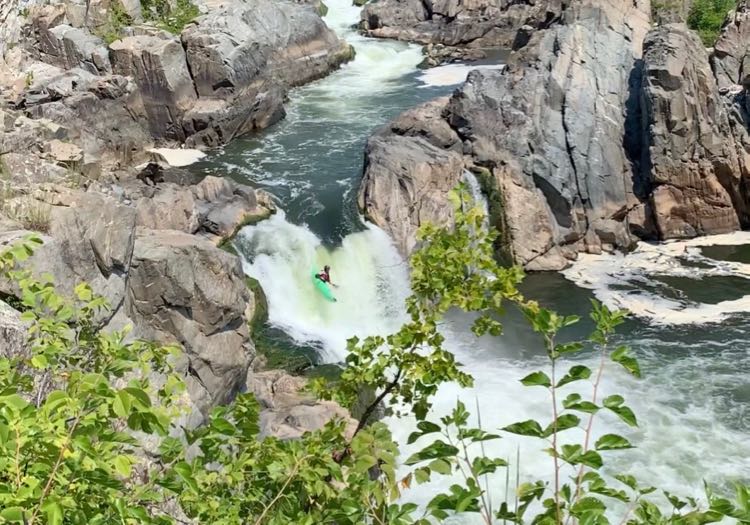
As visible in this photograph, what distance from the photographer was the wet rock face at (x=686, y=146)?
1997cm

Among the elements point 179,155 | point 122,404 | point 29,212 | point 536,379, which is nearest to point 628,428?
point 29,212

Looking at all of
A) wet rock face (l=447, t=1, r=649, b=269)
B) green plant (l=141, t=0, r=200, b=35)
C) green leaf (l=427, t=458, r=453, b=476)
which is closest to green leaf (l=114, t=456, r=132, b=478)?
green leaf (l=427, t=458, r=453, b=476)

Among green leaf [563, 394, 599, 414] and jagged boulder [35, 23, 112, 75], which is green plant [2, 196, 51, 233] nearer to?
green leaf [563, 394, 599, 414]

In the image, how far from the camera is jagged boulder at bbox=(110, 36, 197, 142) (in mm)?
26047

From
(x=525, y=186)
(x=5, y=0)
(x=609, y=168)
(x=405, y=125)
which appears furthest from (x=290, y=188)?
(x=5, y=0)

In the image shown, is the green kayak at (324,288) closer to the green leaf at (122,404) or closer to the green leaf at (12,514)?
the green leaf at (122,404)

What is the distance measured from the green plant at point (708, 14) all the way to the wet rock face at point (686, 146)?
10.5 metres

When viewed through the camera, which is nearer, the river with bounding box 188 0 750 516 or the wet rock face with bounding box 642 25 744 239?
the river with bounding box 188 0 750 516

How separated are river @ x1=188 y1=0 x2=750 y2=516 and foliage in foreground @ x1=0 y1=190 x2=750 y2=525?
738 centimetres

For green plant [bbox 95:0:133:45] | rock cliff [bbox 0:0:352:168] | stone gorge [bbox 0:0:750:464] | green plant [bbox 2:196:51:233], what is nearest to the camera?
green plant [bbox 2:196:51:233]

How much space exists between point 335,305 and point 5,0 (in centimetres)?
1999

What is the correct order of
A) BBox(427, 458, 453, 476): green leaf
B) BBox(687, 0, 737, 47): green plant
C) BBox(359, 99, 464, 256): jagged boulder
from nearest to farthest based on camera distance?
BBox(427, 458, 453, 476): green leaf → BBox(359, 99, 464, 256): jagged boulder → BBox(687, 0, 737, 47): green plant

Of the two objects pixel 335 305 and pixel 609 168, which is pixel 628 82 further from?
pixel 335 305

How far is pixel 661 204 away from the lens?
20.4 meters
